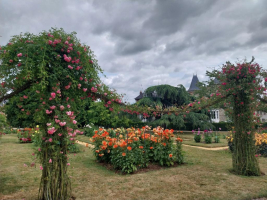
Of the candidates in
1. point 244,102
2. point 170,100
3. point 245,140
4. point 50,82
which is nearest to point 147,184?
point 245,140

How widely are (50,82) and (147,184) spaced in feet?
9.82

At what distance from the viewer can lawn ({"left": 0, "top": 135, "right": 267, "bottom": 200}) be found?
384cm

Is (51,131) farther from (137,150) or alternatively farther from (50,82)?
(137,150)

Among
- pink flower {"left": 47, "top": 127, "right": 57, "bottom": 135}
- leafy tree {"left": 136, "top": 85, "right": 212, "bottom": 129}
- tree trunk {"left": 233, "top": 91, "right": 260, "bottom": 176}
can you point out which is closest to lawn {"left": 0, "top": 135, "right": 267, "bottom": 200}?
tree trunk {"left": 233, "top": 91, "right": 260, "bottom": 176}

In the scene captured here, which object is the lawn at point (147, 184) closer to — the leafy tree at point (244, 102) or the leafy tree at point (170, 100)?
the leafy tree at point (244, 102)

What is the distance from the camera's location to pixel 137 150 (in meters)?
5.59

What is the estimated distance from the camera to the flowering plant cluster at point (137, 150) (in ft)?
17.8

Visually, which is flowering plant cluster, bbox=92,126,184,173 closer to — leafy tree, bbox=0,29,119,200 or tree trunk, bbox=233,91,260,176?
tree trunk, bbox=233,91,260,176

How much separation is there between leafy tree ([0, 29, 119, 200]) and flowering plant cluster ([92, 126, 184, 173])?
7.55 feet

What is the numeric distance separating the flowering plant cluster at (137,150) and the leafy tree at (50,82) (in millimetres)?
2301

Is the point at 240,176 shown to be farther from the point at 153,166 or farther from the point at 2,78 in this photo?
the point at 2,78

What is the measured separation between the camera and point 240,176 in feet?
16.9

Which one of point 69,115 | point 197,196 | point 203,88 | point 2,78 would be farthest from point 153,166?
point 2,78

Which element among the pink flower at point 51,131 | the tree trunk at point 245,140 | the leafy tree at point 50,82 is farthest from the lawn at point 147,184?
the pink flower at point 51,131
